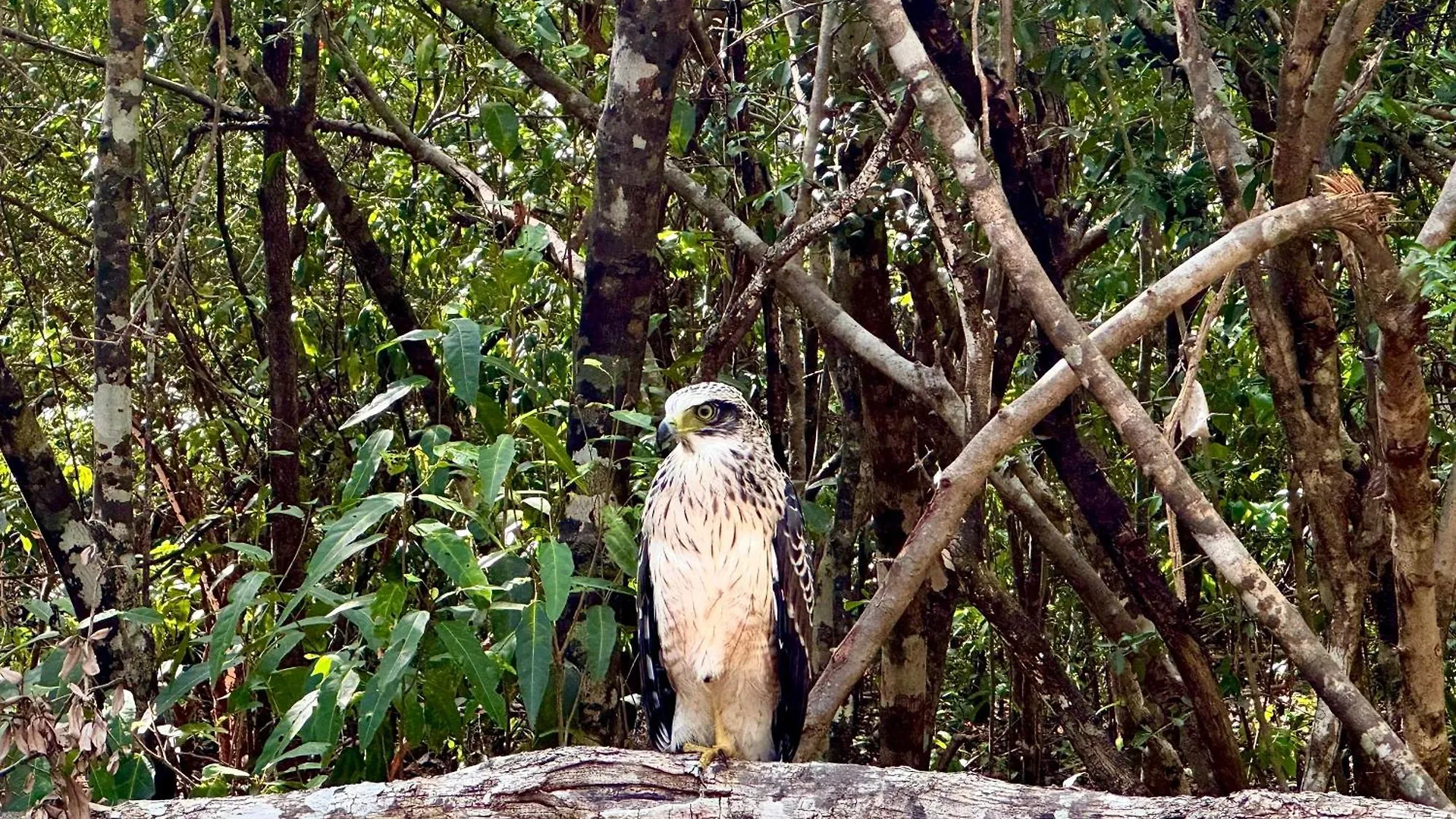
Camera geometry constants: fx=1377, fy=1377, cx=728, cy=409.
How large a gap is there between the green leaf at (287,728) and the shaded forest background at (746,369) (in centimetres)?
8

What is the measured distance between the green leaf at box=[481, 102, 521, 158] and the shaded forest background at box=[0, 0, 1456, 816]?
0.4 inches

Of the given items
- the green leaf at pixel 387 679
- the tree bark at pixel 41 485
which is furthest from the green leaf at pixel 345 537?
the tree bark at pixel 41 485

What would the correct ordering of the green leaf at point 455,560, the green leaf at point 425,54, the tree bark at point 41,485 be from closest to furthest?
the green leaf at point 455,560 → the tree bark at point 41,485 → the green leaf at point 425,54

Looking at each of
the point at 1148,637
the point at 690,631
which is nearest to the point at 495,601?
the point at 690,631

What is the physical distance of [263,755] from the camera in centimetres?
357

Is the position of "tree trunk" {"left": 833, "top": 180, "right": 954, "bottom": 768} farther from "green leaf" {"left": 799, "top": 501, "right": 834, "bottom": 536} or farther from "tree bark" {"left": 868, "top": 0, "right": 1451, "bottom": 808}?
"tree bark" {"left": 868, "top": 0, "right": 1451, "bottom": 808}

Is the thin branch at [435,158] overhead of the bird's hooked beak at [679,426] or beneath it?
overhead

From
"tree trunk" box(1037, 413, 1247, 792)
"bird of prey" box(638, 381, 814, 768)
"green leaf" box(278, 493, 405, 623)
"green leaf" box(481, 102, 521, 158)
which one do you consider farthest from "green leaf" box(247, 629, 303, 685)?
"tree trunk" box(1037, 413, 1247, 792)

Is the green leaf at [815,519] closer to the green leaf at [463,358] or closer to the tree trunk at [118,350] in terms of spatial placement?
the green leaf at [463,358]

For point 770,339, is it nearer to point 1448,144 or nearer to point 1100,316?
point 1100,316

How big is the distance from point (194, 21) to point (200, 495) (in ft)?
7.88

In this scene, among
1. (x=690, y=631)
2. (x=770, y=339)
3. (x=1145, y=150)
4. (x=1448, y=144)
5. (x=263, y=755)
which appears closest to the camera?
(x=263, y=755)

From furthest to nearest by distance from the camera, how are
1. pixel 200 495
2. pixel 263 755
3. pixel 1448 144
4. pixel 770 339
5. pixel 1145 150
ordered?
pixel 200 495 → pixel 770 339 → pixel 1448 144 → pixel 1145 150 → pixel 263 755

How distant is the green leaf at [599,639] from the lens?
12.1 ft
